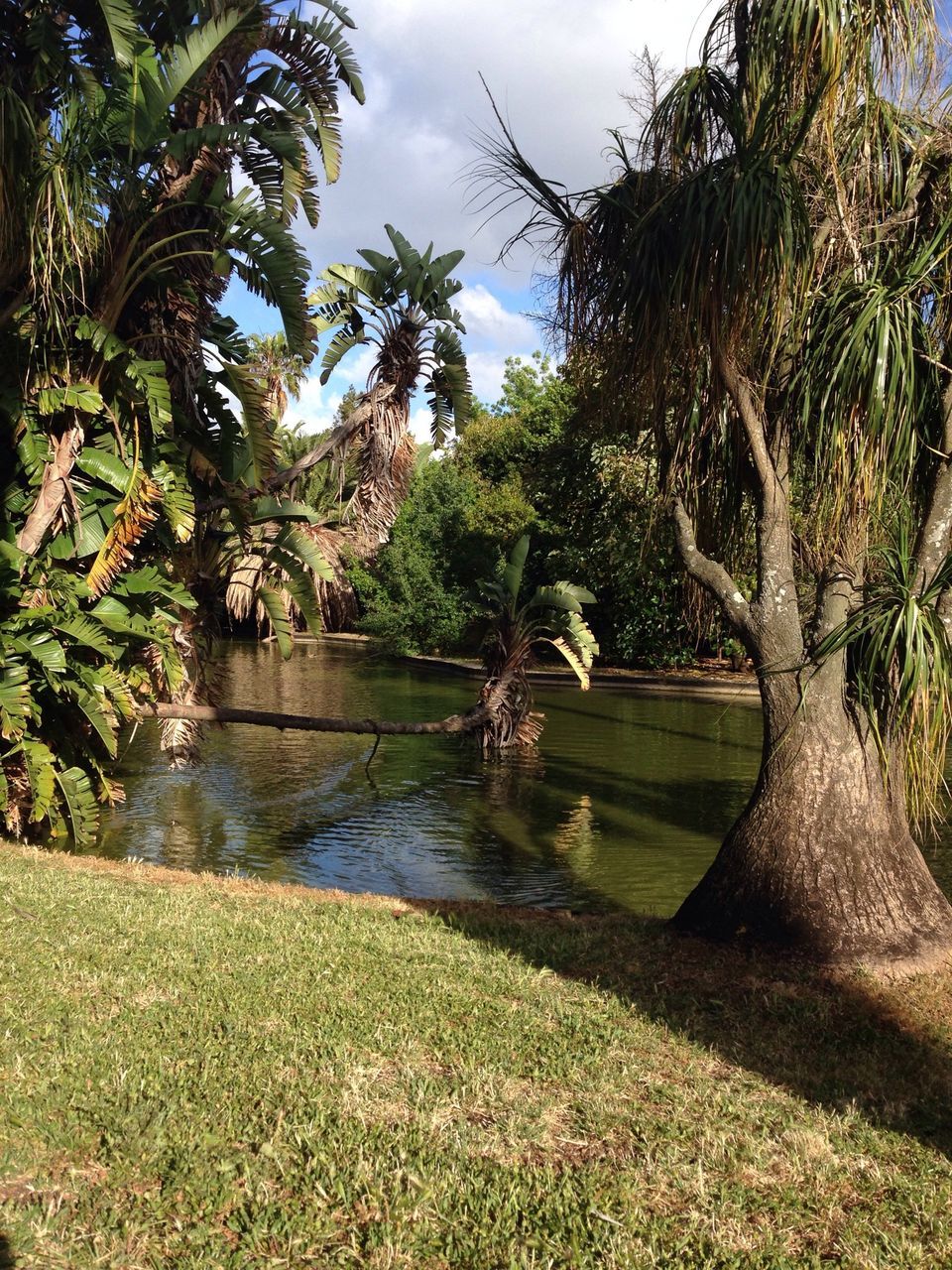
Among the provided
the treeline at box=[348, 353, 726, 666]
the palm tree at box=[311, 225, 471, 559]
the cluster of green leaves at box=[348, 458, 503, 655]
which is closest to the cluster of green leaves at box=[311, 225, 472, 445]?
the palm tree at box=[311, 225, 471, 559]

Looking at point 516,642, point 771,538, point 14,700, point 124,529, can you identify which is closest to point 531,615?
point 516,642

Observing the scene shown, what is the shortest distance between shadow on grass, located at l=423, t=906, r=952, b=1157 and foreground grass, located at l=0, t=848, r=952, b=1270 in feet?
0.06

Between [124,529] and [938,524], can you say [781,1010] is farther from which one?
[124,529]

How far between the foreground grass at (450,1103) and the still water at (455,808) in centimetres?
225

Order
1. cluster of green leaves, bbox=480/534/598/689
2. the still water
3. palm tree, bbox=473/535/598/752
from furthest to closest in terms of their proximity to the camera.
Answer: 1. cluster of green leaves, bbox=480/534/598/689
2. palm tree, bbox=473/535/598/752
3. the still water

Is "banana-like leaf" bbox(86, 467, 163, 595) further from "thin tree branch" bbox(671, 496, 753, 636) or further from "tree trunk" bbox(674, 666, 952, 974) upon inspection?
"tree trunk" bbox(674, 666, 952, 974)

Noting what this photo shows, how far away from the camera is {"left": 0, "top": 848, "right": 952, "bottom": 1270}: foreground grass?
10.8ft

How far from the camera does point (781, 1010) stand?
217 inches

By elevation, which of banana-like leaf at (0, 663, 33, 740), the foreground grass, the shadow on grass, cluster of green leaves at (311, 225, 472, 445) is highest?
cluster of green leaves at (311, 225, 472, 445)

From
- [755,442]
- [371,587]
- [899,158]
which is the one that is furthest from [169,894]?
[371,587]

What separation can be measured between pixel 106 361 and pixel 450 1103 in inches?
297

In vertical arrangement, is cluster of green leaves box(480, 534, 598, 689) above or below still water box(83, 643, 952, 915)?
above

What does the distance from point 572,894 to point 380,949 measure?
13.5 feet

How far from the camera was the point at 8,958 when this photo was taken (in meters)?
5.64
